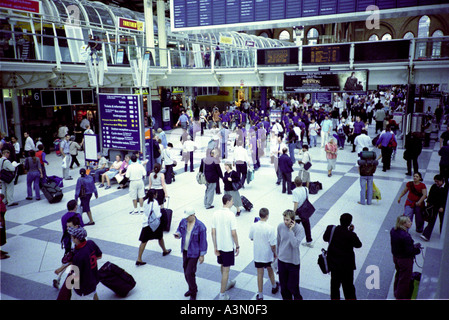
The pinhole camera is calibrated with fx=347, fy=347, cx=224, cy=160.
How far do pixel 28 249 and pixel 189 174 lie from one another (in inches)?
286

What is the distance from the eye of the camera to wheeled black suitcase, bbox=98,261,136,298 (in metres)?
5.71

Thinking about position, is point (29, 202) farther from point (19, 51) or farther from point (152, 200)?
point (19, 51)

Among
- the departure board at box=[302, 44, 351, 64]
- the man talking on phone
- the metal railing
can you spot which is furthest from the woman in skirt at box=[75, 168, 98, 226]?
the departure board at box=[302, 44, 351, 64]

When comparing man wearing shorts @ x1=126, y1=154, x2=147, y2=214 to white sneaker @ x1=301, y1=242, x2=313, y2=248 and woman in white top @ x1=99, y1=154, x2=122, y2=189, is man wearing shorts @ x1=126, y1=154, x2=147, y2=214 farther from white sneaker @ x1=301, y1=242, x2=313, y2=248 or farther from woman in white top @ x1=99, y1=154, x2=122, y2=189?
white sneaker @ x1=301, y1=242, x2=313, y2=248

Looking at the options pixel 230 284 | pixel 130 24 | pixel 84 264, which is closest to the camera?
pixel 84 264

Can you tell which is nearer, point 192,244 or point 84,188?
point 192,244

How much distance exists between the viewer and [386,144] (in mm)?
13555

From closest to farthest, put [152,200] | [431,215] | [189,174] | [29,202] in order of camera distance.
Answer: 1. [152,200]
2. [431,215]
3. [29,202]
4. [189,174]

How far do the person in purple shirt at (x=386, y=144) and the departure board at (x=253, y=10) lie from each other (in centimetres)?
456

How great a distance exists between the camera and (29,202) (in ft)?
36.2

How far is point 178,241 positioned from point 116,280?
2386 mm

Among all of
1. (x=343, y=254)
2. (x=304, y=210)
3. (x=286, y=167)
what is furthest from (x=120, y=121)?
(x=343, y=254)

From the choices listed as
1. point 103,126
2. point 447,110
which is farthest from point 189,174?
point 447,110

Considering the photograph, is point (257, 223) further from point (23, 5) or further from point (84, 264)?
point (23, 5)
